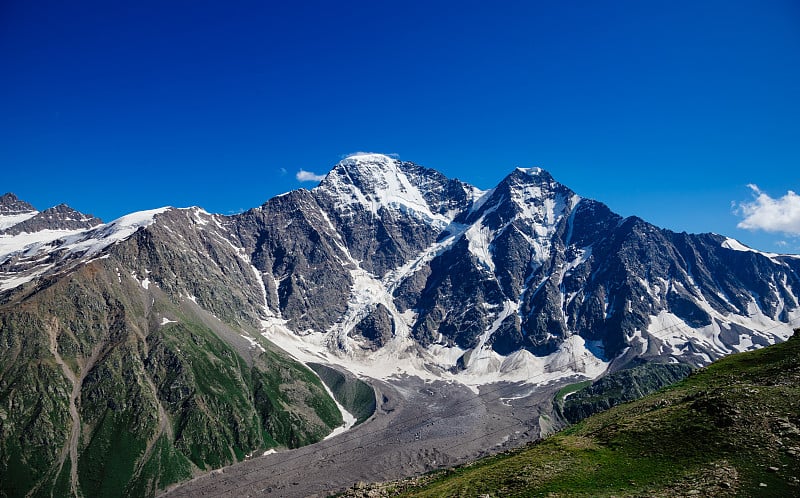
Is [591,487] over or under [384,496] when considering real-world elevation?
over

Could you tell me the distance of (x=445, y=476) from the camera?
233 feet

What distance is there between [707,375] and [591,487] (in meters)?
44.5

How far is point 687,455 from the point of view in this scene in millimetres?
44906

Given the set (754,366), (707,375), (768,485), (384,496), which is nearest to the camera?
(768,485)

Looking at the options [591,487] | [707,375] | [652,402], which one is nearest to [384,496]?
A: [591,487]

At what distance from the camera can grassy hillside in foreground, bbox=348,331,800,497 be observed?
3934cm

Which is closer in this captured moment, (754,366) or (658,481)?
(658,481)

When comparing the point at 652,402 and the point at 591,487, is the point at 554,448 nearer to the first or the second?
the point at 591,487

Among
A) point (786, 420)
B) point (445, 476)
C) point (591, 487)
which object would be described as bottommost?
point (445, 476)

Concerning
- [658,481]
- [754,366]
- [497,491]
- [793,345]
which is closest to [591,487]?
[658,481]

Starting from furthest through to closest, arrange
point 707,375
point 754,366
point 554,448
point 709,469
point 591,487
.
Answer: point 707,375 < point 754,366 < point 554,448 < point 591,487 < point 709,469

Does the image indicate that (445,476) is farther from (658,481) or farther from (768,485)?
(768,485)

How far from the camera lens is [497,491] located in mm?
48781

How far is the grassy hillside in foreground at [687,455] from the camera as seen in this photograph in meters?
39.3
